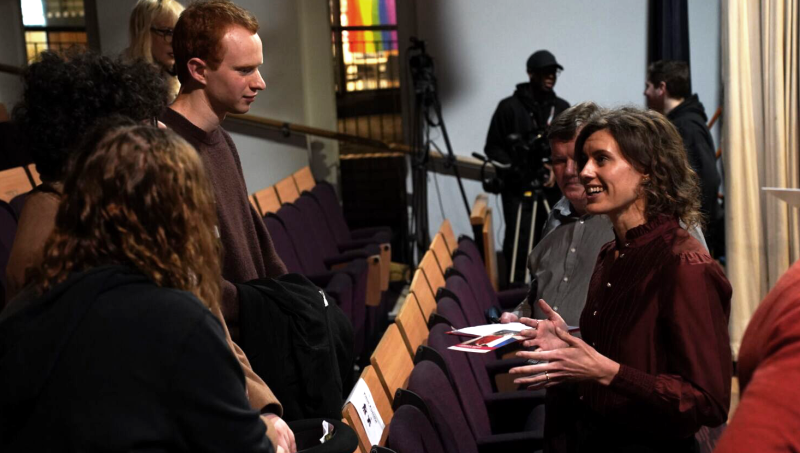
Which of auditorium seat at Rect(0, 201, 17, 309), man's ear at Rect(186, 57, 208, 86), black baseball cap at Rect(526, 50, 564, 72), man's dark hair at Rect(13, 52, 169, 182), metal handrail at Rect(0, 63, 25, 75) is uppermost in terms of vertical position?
metal handrail at Rect(0, 63, 25, 75)

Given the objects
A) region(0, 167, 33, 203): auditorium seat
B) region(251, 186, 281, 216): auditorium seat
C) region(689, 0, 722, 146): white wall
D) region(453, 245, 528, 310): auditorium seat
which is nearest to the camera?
region(0, 167, 33, 203): auditorium seat

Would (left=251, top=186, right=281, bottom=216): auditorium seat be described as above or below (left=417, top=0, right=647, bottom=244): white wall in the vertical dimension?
below

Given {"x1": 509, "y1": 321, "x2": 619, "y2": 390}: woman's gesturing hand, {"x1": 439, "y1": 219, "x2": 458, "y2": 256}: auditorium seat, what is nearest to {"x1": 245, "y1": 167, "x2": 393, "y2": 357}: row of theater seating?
{"x1": 439, "y1": 219, "x2": 458, "y2": 256}: auditorium seat

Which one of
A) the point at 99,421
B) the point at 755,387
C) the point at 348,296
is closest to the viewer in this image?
the point at 755,387

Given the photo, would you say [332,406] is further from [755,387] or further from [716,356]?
[755,387]

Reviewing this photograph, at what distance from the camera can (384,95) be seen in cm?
672

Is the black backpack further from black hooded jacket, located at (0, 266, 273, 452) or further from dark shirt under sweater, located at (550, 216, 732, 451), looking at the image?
black hooded jacket, located at (0, 266, 273, 452)

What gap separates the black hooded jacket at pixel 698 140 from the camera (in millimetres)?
4812

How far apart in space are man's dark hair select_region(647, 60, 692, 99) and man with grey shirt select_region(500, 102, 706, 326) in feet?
9.47

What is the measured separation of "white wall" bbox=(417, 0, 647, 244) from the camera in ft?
21.5

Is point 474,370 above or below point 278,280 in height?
below

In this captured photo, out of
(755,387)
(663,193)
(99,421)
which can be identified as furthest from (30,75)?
(755,387)

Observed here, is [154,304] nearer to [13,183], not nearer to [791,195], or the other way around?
[791,195]

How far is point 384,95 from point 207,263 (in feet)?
18.6
